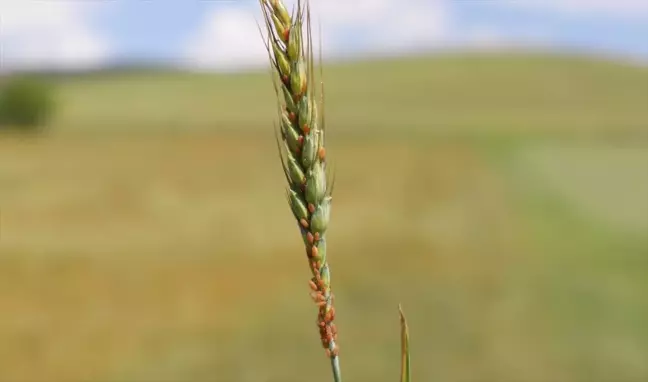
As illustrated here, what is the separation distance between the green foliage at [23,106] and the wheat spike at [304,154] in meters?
64.6

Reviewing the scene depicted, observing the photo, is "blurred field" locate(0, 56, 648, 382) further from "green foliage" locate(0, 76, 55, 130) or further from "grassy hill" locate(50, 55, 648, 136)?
"green foliage" locate(0, 76, 55, 130)

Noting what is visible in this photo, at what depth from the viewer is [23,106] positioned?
64875mm

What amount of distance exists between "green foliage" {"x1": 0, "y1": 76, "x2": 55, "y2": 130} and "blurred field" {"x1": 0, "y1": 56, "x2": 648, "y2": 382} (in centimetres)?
1862

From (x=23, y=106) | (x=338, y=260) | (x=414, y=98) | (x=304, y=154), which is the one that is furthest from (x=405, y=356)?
(x=23, y=106)

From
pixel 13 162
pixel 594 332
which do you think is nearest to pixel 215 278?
pixel 594 332

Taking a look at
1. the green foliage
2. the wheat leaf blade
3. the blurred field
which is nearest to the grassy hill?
the green foliage

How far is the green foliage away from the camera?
6375cm

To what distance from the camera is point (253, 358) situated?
14.5 metres

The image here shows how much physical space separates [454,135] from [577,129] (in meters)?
7.57

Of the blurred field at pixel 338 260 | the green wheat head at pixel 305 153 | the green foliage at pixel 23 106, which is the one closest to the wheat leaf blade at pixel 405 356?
the green wheat head at pixel 305 153

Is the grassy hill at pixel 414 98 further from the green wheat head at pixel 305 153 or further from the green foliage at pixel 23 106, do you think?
the green wheat head at pixel 305 153

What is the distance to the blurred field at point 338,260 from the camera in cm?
1434

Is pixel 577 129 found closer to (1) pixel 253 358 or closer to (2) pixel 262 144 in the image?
(2) pixel 262 144

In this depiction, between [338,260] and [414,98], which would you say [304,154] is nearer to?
[338,260]
